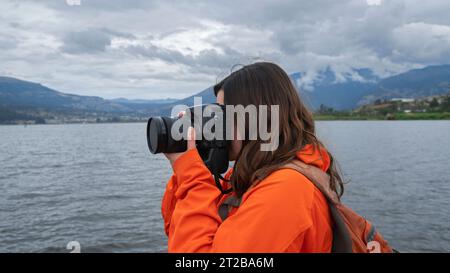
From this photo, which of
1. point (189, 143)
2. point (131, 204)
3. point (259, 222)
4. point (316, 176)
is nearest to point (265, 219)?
point (259, 222)

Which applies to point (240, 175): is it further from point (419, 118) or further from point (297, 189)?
point (419, 118)

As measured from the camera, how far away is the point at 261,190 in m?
1.50

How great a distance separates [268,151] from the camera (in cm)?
171

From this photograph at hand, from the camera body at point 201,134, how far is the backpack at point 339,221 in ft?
0.80

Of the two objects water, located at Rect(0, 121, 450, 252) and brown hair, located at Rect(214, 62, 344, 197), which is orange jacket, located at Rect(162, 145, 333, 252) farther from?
water, located at Rect(0, 121, 450, 252)

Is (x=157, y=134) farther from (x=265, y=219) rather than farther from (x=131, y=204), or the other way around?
(x=131, y=204)

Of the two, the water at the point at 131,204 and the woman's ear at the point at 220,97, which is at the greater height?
the woman's ear at the point at 220,97

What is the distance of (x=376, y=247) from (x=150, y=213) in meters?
11.3

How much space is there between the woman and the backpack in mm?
25

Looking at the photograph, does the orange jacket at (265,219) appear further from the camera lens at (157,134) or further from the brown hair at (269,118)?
the camera lens at (157,134)

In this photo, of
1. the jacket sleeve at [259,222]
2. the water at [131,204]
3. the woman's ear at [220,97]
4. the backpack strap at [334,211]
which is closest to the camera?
the jacket sleeve at [259,222]

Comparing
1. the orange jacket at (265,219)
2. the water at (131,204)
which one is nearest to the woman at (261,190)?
the orange jacket at (265,219)

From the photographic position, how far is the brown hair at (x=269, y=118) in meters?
1.72

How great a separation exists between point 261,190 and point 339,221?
13.3 inches
